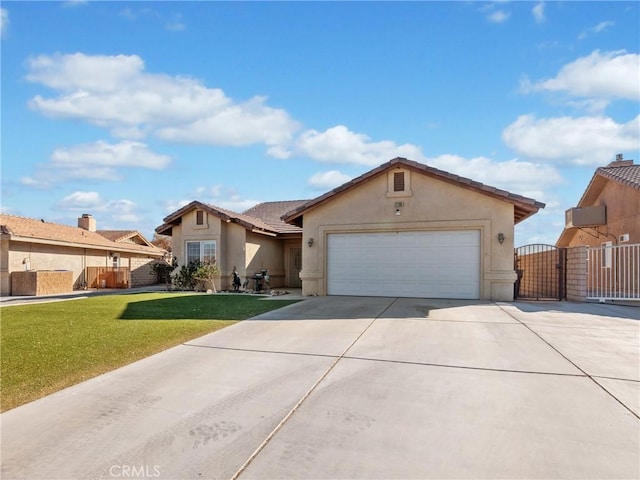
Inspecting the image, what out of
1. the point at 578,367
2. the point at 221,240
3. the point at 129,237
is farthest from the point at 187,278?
the point at 578,367

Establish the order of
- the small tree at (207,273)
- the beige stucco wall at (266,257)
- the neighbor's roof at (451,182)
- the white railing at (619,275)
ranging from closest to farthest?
the neighbor's roof at (451,182) < the white railing at (619,275) < the small tree at (207,273) < the beige stucco wall at (266,257)

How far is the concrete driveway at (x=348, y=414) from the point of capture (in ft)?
10.00

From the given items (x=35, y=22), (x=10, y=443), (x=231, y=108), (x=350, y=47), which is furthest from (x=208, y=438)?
(x=231, y=108)

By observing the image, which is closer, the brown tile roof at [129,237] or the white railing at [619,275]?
the white railing at [619,275]

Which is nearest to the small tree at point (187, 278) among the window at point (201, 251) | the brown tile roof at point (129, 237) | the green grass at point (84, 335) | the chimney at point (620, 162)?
the window at point (201, 251)

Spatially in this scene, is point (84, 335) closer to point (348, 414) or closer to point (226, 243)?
point (348, 414)

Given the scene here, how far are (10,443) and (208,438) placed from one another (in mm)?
1782

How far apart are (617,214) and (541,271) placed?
5.45 metres

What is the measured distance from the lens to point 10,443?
341cm

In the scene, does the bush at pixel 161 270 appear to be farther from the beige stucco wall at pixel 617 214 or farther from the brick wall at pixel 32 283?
the beige stucco wall at pixel 617 214

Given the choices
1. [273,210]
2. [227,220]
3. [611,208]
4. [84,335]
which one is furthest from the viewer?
[273,210]

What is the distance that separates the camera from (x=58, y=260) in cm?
2155

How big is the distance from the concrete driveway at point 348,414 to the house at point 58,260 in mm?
17231

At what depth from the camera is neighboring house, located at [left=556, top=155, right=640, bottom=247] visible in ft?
51.6
